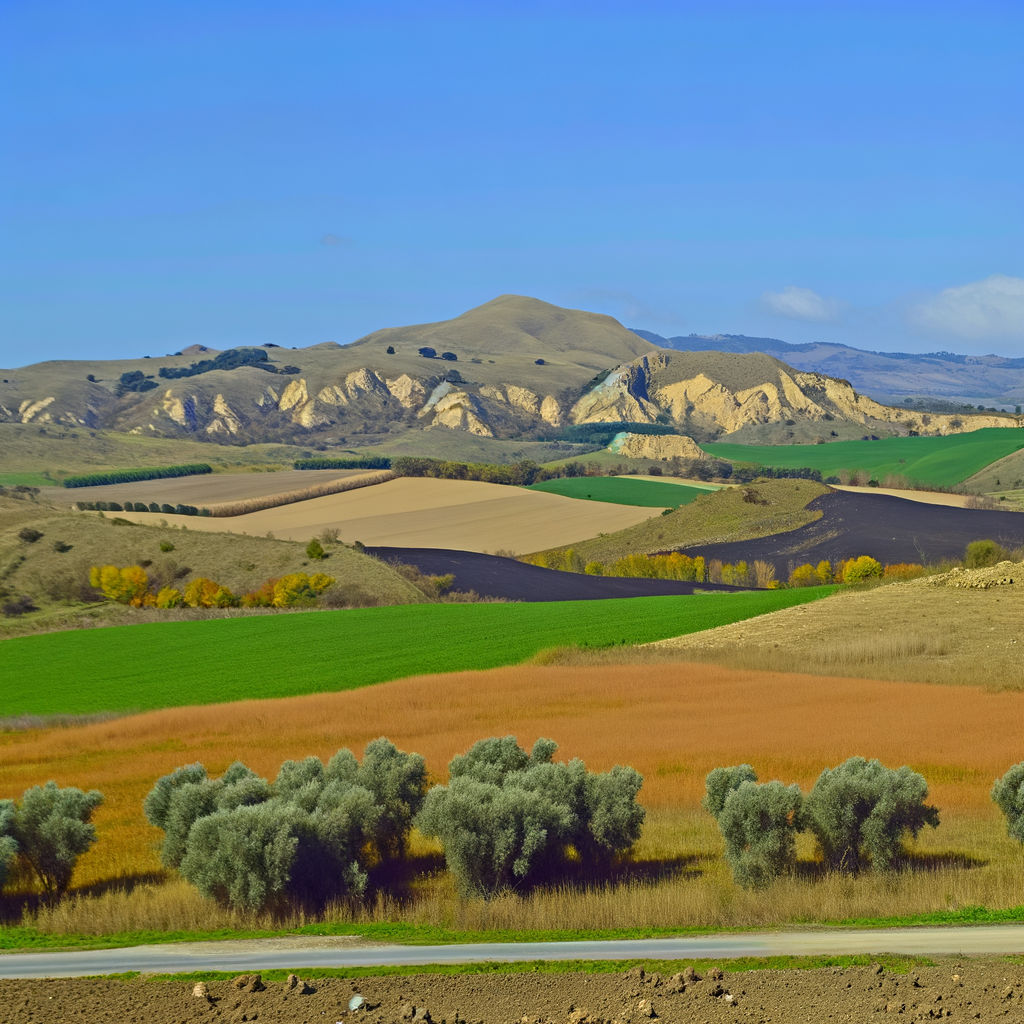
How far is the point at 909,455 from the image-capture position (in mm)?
167375

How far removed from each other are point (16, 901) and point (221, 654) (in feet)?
104

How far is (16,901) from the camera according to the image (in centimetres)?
1806

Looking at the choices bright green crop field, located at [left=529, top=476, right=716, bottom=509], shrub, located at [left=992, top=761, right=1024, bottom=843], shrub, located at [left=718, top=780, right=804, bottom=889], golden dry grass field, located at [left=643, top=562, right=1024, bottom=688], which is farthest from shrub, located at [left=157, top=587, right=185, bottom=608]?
bright green crop field, located at [left=529, top=476, right=716, bottom=509]

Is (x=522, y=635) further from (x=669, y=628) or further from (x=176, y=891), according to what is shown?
(x=176, y=891)

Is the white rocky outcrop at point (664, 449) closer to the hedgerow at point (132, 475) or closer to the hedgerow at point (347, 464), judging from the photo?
the hedgerow at point (347, 464)

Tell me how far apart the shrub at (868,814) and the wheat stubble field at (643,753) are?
26.1 inches

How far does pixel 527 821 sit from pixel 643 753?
1016 centimetres

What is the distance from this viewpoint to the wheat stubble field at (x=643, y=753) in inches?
631

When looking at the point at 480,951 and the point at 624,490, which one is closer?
the point at 480,951

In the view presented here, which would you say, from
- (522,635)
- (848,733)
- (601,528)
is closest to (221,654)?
(522,635)

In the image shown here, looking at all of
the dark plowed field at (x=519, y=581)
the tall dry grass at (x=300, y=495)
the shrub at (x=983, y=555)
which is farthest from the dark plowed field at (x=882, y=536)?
the tall dry grass at (x=300, y=495)

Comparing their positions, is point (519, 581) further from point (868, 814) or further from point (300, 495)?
point (868, 814)

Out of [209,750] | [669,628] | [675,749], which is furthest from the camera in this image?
[669,628]

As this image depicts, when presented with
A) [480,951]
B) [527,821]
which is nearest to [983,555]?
[527,821]
